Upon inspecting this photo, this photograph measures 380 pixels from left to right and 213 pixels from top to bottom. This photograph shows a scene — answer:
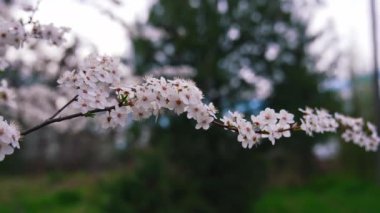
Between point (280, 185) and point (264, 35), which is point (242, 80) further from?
point (280, 185)

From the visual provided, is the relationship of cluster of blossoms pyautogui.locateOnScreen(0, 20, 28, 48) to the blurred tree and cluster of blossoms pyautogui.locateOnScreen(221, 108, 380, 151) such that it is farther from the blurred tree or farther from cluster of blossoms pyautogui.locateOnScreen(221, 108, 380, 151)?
the blurred tree

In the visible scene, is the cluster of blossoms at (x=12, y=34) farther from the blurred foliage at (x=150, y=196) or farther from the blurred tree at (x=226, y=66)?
the blurred tree at (x=226, y=66)

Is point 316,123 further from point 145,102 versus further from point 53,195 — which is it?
point 53,195

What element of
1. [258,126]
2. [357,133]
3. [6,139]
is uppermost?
[357,133]

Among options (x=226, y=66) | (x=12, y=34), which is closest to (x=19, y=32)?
(x=12, y=34)

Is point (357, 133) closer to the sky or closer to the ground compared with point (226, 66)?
closer to the ground

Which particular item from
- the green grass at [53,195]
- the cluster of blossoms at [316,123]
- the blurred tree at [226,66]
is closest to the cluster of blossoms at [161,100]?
the cluster of blossoms at [316,123]
